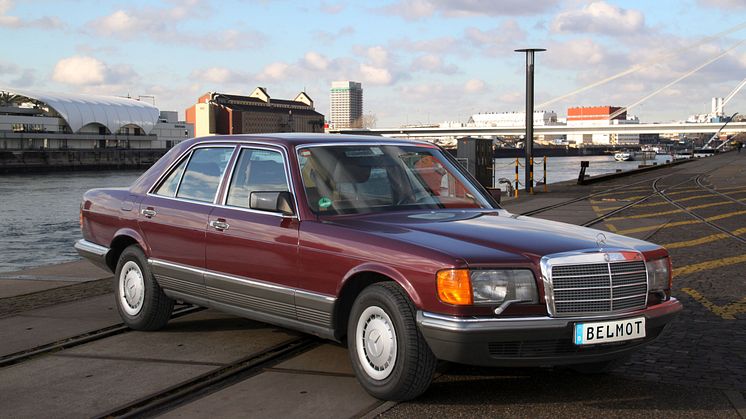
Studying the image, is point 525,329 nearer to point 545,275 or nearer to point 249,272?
point 545,275

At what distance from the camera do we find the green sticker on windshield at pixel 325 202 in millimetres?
5324

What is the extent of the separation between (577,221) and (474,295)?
38.5 feet

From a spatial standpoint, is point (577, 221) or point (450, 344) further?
point (577, 221)

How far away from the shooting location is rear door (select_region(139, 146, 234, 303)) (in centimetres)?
602

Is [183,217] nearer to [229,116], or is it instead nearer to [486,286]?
[486,286]

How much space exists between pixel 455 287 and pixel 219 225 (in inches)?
85.7

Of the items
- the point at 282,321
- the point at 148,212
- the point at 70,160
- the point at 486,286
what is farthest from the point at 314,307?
the point at 70,160

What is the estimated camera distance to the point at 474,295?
4.26 metres

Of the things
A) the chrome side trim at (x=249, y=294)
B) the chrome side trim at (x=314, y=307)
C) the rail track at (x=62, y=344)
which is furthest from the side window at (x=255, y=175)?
the rail track at (x=62, y=344)

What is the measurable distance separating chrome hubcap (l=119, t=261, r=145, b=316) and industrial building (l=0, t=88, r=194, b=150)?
376ft

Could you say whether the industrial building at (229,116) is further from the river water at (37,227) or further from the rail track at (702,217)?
the rail track at (702,217)

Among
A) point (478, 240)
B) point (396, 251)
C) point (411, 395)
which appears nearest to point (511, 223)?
point (478, 240)

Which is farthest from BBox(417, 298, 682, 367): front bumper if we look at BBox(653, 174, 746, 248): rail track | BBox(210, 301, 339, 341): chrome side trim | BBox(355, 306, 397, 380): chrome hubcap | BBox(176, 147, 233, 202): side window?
BBox(653, 174, 746, 248): rail track

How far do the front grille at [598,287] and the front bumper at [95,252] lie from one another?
13.6ft
